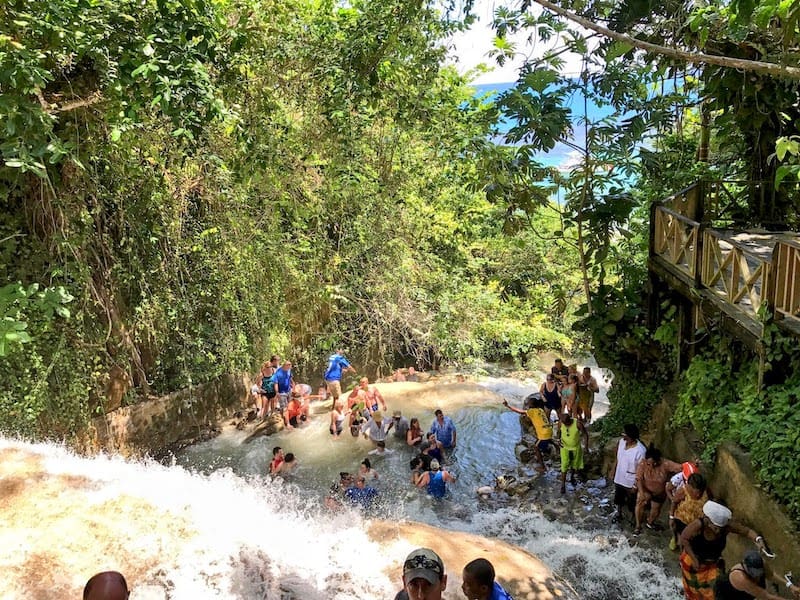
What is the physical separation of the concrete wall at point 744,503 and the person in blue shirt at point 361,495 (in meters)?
4.32

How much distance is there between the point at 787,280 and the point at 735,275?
0.89 m

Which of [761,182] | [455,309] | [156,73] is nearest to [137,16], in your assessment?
[156,73]

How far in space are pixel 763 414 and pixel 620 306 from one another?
145 inches

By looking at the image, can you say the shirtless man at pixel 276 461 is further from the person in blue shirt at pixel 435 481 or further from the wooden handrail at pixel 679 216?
the wooden handrail at pixel 679 216

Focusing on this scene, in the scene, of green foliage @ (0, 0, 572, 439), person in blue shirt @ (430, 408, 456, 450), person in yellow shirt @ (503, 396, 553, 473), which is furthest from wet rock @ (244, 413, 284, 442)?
person in yellow shirt @ (503, 396, 553, 473)

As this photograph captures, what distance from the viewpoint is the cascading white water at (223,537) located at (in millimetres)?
5387

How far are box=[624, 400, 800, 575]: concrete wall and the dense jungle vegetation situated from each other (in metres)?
0.26

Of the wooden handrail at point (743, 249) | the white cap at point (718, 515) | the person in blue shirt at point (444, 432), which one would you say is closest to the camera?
the white cap at point (718, 515)

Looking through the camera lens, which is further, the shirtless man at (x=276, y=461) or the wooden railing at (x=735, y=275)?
the shirtless man at (x=276, y=461)

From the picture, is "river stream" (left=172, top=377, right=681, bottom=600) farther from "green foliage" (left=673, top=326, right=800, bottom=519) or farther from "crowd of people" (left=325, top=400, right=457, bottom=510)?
"green foliage" (left=673, top=326, right=800, bottom=519)

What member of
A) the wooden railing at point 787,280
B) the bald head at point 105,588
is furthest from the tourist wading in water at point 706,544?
the bald head at point 105,588

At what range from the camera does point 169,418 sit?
1135 centimetres

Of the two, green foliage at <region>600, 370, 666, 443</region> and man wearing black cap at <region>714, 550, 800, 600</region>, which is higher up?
man wearing black cap at <region>714, 550, 800, 600</region>

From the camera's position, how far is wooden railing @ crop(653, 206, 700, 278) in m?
7.50
